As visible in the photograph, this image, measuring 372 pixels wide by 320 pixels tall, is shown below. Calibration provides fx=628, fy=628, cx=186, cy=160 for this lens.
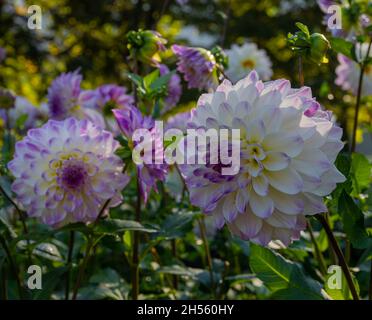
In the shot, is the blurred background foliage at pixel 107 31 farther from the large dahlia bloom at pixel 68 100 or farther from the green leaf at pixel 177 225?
the green leaf at pixel 177 225

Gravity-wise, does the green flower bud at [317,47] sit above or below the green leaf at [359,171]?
above

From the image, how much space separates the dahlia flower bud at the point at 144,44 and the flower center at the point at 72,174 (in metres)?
0.33

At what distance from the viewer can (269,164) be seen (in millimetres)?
896

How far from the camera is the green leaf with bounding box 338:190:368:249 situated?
Answer: 40.6 inches

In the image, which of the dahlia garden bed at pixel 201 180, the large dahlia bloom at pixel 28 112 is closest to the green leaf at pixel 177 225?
the dahlia garden bed at pixel 201 180

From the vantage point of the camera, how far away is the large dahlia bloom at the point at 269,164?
873 millimetres

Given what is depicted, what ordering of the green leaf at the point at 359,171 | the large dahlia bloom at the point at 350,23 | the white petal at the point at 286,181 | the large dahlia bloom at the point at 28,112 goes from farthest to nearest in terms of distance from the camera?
1. the large dahlia bloom at the point at 28,112
2. the large dahlia bloom at the point at 350,23
3. the green leaf at the point at 359,171
4. the white petal at the point at 286,181

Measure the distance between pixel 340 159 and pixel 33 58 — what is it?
733cm

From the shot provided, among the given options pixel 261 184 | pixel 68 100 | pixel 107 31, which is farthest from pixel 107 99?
pixel 107 31

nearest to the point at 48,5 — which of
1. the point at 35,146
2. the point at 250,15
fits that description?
the point at 250,15

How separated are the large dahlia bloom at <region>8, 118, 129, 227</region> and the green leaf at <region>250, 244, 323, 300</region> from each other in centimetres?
29

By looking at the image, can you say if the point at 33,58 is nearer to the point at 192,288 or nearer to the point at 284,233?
the point at 192,288

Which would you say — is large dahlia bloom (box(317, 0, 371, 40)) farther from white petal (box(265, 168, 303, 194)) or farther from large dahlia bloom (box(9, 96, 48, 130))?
large dahlia bloom (box(9, 96, 48, 130))

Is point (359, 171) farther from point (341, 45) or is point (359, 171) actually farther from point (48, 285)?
point (48, 285)
